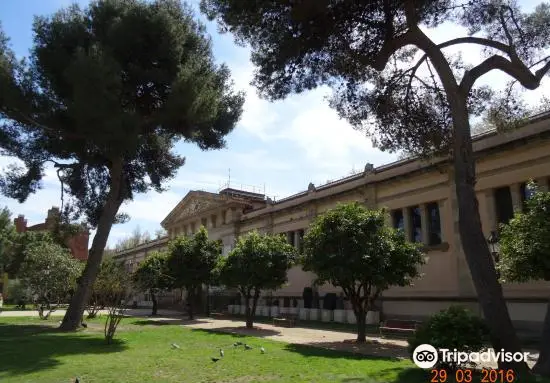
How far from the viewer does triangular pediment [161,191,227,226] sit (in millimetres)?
46222

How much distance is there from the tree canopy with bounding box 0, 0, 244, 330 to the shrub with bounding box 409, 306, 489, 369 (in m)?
13.1

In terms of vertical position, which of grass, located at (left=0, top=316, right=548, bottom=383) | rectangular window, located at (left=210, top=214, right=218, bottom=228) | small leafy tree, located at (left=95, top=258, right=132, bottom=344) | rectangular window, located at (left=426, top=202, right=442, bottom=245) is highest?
rectangular window, located at (left=210, top=214, right=218, bottom=228)

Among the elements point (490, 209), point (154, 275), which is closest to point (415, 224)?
point (490, 209)

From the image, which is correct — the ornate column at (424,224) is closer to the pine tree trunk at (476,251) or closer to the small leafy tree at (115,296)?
the small leafy tree at (115,296)

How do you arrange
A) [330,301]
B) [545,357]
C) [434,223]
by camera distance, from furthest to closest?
[330,301] → [434,223] → [545,357]

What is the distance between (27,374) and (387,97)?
10.5 metres

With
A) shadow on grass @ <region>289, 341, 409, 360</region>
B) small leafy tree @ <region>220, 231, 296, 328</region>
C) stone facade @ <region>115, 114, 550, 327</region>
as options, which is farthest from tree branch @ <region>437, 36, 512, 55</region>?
small leafy tree @ <region>220, 231, 296, 328</region>

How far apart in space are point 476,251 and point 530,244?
4.23 m

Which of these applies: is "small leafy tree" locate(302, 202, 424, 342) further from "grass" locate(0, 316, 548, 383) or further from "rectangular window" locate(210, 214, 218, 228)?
"rectangular window" locate(210, 214, 218, 228)

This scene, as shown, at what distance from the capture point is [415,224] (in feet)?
82.5

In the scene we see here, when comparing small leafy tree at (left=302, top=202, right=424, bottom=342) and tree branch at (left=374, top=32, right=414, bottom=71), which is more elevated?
tree branch at (left=374, top=32, right=414, bottom=71)

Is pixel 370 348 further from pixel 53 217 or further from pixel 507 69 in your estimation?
pixel 53 217

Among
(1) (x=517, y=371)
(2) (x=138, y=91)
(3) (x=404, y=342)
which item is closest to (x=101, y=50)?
(2) (x=138, y=91)

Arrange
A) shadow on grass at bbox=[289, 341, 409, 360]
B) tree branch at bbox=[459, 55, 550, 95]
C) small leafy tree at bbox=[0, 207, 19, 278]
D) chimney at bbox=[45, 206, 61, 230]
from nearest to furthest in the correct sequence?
tree branch at bbox=[459, 55, 550, 95] → shadow on grass at bbox=[289, 341, 409, 360] → chimney at bbox=[45, 206, 61, 230] → small leafy tree at bbox=[0, 207, 19, 278]
